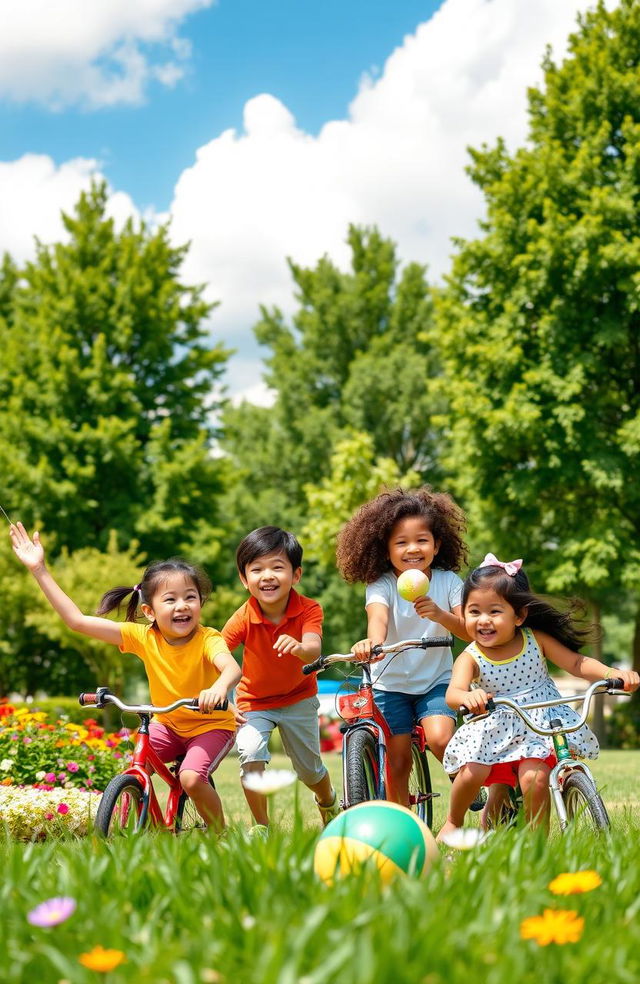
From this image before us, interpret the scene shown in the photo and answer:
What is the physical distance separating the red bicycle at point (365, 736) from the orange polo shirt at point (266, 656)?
1.18 feet

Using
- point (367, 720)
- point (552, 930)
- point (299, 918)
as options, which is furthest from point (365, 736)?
point (552, 930)

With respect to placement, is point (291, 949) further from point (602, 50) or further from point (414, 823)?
point (602, 50)

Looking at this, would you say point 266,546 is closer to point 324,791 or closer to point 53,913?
point 324,791

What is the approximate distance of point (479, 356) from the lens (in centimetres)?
2136

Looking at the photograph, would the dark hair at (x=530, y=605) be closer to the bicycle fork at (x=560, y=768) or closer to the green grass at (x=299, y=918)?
the bicycle fork at (x=560, y=768)

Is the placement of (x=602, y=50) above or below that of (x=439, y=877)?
above

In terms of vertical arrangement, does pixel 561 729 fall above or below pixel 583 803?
above

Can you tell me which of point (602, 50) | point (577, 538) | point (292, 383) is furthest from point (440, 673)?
point (292, 383)

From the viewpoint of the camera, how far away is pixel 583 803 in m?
4.45

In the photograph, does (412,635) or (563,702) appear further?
(412,635)

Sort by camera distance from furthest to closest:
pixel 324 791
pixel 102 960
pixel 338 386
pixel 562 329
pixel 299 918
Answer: pixel 338 386 → pixel 562 329 → pixel 324 791 → pixel 299 918 → pixel 102 960

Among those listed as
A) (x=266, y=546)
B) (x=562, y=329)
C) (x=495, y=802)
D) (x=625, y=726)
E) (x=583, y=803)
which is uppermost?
(x=562, y=329)

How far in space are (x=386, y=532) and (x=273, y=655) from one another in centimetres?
99

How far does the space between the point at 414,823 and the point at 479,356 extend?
728 inches
